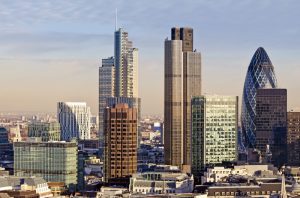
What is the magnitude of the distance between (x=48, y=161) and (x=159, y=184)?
15.3 meters

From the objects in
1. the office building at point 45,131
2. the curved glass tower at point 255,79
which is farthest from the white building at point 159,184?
the curved glass tower at point 255,79

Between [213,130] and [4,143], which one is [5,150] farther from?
[213,130]

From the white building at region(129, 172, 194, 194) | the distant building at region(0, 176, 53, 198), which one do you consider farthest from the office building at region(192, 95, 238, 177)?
the distant building at region(0, 176, 53, 198)

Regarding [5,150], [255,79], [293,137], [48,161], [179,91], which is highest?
[255,79]

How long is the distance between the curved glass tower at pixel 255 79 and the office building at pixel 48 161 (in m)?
64.4

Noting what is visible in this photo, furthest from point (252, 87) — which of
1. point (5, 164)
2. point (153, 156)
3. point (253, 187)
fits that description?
point (253, 187)

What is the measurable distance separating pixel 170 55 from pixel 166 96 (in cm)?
606

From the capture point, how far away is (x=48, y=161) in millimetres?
114688

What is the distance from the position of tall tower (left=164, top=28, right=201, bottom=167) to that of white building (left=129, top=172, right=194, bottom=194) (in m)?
31.1

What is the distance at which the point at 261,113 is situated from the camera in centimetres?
17062

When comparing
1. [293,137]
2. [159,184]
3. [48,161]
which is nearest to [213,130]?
[48,161]

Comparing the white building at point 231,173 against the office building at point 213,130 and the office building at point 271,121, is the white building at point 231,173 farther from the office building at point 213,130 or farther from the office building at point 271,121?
the office building at point 271,121

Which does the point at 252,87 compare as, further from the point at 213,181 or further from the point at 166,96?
the point at 213,181

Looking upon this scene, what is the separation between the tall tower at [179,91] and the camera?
473 ft
